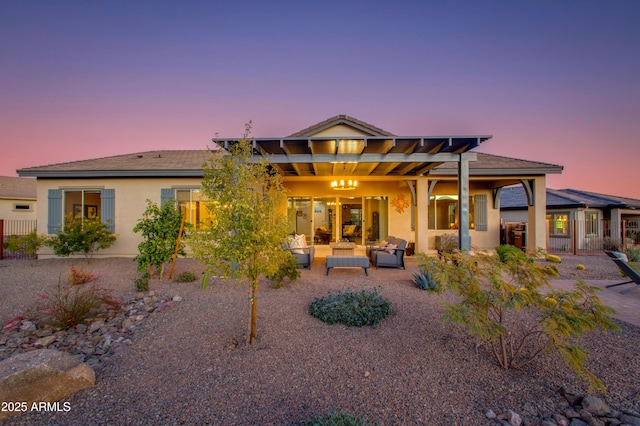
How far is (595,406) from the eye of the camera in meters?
2.26

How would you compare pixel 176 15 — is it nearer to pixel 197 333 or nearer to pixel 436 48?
pixel 436 48

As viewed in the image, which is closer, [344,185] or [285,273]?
[285,273]

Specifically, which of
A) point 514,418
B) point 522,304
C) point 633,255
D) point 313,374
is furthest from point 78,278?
point 633,255

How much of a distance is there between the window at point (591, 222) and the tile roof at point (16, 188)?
1271 inches

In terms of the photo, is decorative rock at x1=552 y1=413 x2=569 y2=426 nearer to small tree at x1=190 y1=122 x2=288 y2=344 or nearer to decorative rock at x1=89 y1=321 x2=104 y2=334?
small tree at x1=190 y1=122 x2=288 y2=344

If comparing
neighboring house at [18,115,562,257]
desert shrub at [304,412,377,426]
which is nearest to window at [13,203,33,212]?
neighboring house at [18,115,562,257]

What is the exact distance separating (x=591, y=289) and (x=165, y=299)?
6.04m

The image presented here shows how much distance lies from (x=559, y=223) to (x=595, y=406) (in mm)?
17390

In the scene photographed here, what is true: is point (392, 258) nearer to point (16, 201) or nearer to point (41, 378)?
point (41, 378)

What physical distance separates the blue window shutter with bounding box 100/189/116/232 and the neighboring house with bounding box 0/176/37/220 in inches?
517

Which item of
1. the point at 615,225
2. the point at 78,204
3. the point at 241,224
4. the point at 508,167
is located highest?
the point at 508,167

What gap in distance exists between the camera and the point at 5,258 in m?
10.4

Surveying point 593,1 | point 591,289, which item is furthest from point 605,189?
point 591,289

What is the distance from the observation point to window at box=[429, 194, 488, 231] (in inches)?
484
